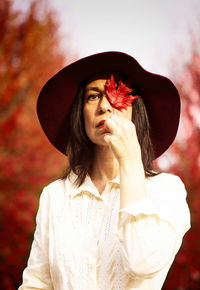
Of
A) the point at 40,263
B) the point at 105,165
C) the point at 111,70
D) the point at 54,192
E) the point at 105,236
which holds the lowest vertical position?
the point at 40,263

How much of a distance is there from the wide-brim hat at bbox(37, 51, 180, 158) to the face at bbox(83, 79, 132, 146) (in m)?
0.08

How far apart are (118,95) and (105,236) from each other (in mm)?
528

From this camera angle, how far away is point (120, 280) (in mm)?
1211

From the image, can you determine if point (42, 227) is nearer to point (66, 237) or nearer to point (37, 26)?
point (66, 237)

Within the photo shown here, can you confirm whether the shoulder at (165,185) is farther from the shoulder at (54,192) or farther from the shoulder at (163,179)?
the shoulder at (54,192)

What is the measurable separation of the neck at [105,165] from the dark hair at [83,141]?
0.18 feet

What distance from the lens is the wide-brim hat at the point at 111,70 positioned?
1443 millimetres

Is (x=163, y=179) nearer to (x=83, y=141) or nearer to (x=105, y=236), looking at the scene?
(x=105, y=236)

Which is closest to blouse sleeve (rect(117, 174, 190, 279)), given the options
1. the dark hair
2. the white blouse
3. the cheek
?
the white blouse

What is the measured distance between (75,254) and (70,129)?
0.59 meters

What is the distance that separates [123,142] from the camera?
3.70 ft

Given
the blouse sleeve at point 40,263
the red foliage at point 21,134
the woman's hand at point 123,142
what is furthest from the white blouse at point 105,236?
the red foliage at point 21,134

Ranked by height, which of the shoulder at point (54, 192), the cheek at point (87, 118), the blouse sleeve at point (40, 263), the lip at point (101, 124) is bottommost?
the blouse sleeve at point (40, 263)

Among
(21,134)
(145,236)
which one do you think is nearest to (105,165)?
Result: (145,236)
